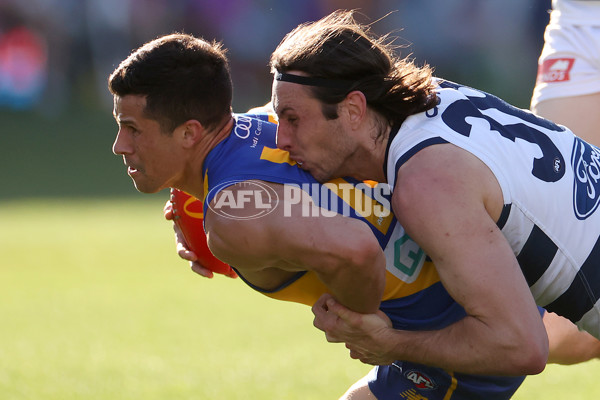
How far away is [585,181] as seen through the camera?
366 cm

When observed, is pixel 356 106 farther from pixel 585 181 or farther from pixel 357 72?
pixel 585 181

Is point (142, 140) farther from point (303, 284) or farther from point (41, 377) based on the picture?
point (41, 377)

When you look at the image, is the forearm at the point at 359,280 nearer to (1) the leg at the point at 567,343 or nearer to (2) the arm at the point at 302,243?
(2) the arm at the point at 302,243

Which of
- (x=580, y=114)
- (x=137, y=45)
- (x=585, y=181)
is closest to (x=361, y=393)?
(x=585, y=181)

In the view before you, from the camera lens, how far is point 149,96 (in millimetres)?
3703

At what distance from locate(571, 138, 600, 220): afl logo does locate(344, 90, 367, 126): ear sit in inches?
35.3

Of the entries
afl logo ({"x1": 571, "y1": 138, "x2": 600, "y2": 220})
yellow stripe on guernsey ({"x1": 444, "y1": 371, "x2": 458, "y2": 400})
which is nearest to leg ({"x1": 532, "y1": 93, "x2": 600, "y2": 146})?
afl logo ({"x1": 571, "y1": 138, "x2": 600, "y2": 220})

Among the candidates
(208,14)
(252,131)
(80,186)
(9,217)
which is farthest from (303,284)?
(208,14)

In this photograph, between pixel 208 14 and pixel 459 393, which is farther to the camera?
pixel 208 14

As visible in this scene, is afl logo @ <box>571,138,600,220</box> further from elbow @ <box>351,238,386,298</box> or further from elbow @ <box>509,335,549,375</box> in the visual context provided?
elbow @ <box>351,238,386,298</box>

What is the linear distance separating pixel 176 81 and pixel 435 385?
69.4 inches

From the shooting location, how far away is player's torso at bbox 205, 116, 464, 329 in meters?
3.62

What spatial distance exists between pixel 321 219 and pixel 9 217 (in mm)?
10667

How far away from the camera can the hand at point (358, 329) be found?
3543 millimetres
